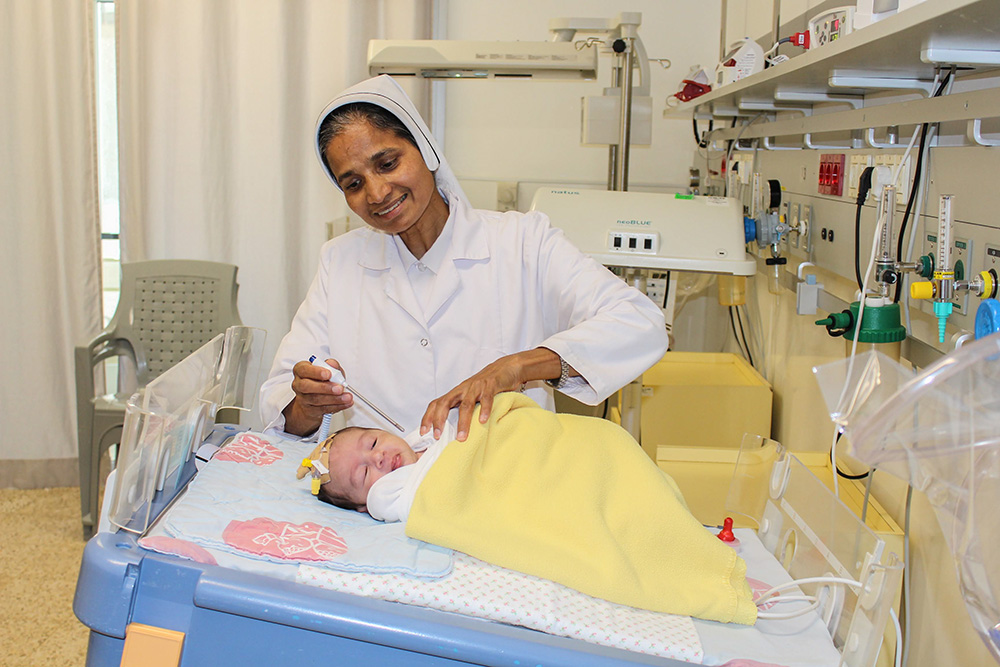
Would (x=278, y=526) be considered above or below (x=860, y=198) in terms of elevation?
below

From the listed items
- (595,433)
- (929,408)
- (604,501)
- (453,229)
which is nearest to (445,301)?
(453,229)

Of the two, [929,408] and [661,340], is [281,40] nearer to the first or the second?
[661,340]

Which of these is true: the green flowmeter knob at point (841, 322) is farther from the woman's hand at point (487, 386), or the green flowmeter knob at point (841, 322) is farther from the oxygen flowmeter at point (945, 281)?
the woman's hand at point (487, 386)

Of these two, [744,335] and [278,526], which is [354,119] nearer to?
[278,526]

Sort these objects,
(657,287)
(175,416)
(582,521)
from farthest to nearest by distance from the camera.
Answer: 1. (657,287)
2. (175,416)
3. (582,521)

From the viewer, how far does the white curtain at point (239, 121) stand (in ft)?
10.9

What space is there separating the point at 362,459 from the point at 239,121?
2.40 m

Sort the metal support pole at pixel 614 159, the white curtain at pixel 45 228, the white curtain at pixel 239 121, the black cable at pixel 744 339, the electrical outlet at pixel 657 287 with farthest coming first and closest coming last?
the white curtain at pixel 239 121, the white curtain at pixel 45 228, the black cable at pixel 744 339, the metal support pole at pixel 614 159, the electrical outlet at pixel 657 287

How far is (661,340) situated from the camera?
60.9 inches

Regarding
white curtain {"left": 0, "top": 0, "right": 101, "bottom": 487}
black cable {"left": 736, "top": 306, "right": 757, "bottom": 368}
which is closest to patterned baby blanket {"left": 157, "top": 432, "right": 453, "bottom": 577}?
black cable {"left": 736, "top": 306, "right": 757, "bottom": 368}

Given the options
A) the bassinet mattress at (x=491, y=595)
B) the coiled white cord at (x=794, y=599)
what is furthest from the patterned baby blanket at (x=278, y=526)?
the coiled white cord at (x=794, y=599)

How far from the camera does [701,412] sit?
2.52 meters

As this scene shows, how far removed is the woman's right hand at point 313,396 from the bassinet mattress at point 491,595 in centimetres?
31

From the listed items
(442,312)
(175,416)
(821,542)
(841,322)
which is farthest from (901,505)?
(175,416)
